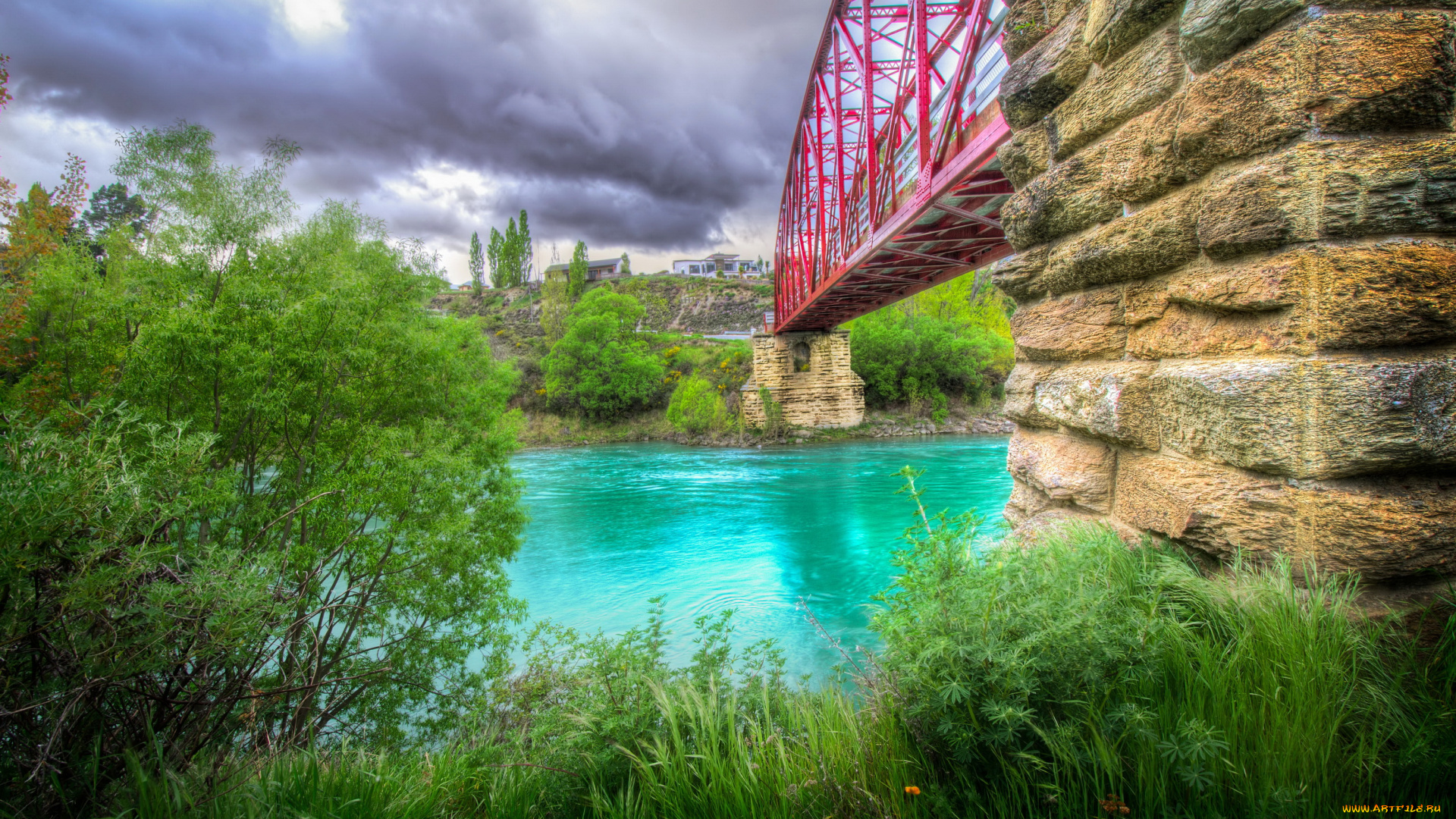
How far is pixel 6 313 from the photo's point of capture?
5059 mm

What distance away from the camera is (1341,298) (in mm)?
1681

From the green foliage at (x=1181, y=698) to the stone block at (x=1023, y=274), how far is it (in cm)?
159

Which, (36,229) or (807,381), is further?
(807,381)

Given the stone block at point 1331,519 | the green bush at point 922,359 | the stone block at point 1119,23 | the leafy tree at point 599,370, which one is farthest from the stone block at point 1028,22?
the leafy tree at point 599,370

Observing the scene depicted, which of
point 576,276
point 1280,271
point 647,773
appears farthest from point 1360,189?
point 576,276

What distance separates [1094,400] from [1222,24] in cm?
137

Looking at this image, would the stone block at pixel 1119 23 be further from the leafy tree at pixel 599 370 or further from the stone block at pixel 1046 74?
the leafy tree at pixel 599 370

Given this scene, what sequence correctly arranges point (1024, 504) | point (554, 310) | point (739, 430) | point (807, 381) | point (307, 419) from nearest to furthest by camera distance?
1. point (1024, 504)
2. point (307, 419)
3. point (807, 381)
4. point (739, 430)
5. point (554, 310)

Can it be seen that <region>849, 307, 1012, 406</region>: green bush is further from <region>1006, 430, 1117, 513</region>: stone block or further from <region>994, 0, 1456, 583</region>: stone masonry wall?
<region>994, 0, 1456, 583</region>: stone masonry wall

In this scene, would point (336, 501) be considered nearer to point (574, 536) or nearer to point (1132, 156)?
point (574, 536)

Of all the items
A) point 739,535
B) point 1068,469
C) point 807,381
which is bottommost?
point 739,535

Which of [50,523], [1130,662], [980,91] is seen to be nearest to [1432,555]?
[1130,662]

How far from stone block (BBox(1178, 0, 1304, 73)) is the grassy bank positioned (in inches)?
65.9

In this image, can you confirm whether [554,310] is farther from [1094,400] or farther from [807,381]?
[1094,400]
